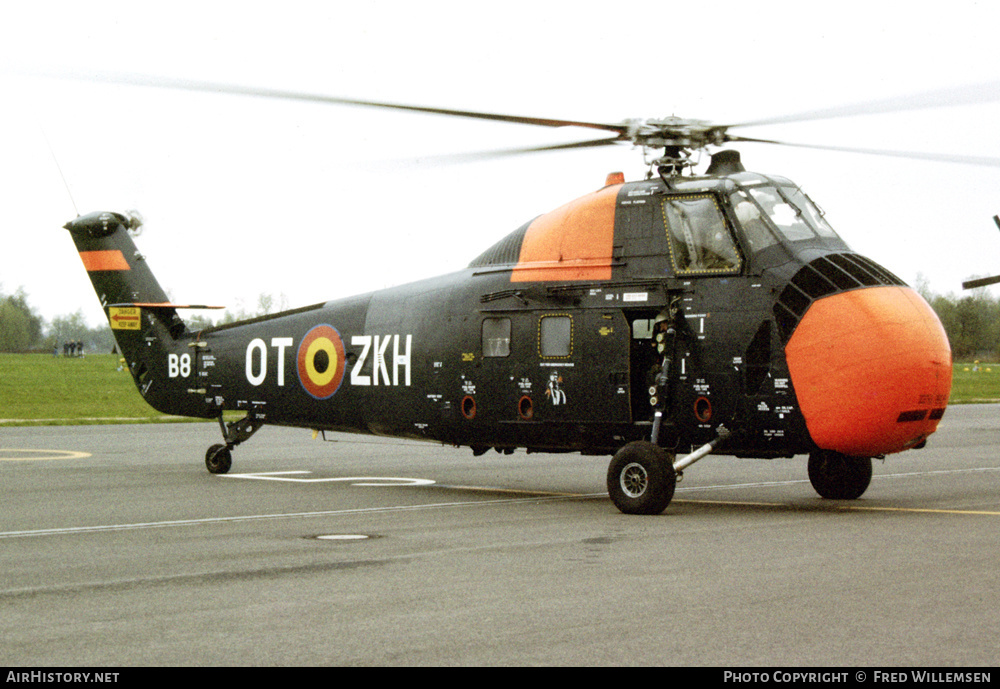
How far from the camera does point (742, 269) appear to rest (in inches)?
566

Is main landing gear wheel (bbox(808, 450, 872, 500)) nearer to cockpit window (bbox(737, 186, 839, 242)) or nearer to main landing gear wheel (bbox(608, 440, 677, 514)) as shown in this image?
main landing gear wheel (bbox(608, 440, 677, 514))

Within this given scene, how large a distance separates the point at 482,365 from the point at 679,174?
13.6 feet

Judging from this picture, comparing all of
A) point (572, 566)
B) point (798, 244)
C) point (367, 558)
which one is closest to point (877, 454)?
point (798, 244)

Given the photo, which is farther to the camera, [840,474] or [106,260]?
[106,260]

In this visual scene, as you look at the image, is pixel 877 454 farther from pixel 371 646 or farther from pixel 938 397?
pixel 371 646

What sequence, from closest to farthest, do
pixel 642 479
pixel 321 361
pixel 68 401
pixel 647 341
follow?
pixel 642 479, pixel 647 341, pixel 321 361, pixel 68 401

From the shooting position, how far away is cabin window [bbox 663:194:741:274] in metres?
14.6

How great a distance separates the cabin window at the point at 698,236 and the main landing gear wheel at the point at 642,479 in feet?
8.34

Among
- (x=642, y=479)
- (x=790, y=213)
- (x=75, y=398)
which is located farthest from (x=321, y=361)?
(x=75, y=398)

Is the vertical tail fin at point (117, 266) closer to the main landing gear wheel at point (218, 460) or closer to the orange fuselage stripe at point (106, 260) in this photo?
the orange fuselage stripe at point (106, 260)

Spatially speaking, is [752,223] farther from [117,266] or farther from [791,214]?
[117,266]

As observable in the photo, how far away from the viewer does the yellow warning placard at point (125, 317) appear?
861 inches

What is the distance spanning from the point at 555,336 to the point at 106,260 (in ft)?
35.2

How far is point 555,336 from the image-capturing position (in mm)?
16031
